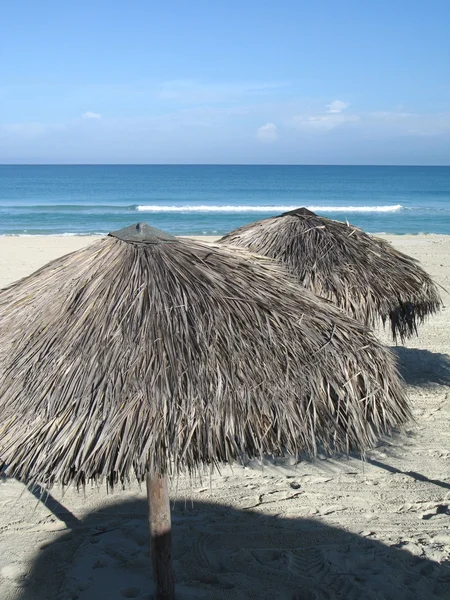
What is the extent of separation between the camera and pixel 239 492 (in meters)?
4.54

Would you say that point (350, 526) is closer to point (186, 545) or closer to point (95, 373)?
point (186, 545)

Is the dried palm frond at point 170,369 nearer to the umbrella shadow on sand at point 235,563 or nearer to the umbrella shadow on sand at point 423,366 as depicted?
the umbrella shadow on sand at point 235,563

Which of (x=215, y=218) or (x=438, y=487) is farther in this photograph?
(x=215, y=218)

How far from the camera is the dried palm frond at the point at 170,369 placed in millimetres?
2490

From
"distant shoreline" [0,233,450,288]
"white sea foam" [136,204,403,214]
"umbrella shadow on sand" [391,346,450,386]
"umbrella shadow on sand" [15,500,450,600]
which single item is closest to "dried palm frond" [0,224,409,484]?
"umbrella shadow on sand" [15,500,450,600]

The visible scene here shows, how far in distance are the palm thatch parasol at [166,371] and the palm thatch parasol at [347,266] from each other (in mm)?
2162

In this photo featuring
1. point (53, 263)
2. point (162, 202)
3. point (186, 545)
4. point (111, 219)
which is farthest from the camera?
point (162, 202)

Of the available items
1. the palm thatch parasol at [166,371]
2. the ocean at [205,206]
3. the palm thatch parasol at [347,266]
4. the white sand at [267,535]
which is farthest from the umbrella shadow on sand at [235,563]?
the ocean at [205,206]

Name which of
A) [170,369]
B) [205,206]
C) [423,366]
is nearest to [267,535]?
[170,369]

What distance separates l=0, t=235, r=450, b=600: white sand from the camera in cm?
344

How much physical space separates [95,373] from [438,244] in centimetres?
1895

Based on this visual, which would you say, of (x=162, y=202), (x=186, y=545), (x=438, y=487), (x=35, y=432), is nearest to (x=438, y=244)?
(x=438, y=487)

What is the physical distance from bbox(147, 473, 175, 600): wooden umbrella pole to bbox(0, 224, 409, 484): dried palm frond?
567mm

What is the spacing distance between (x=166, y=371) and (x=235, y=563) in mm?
1713
